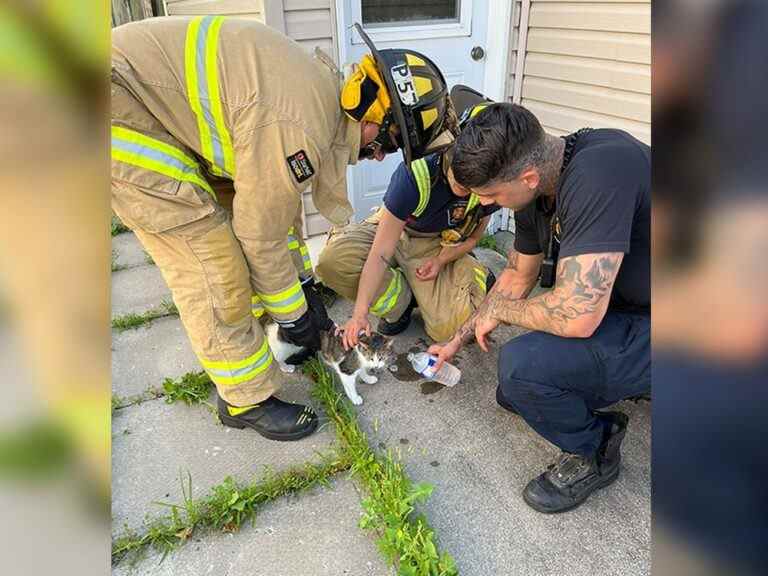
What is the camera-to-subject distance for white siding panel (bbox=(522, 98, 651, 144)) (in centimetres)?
359

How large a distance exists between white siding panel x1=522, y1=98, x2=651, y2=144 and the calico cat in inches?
84.2

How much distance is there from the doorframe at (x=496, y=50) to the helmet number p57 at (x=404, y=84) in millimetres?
1860

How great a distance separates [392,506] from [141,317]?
2.54 meters

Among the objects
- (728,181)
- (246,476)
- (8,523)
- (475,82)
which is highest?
(728,181)

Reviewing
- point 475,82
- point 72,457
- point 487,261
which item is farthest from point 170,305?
point 72,457

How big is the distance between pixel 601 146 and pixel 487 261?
7.94 feet

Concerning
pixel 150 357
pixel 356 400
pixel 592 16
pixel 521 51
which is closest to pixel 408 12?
pixel 521 51

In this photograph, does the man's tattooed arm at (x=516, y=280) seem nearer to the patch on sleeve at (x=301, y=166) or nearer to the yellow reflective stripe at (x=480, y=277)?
the yellow reflective stripe at (x=480, y=277)

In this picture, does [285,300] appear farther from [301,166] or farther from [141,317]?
[141,317]

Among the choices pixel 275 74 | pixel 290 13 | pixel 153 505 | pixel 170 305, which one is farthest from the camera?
pixel 170 305

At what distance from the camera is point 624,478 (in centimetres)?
250

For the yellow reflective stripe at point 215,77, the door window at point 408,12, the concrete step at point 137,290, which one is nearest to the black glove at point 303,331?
the yellow reflective stripe at point 215,77

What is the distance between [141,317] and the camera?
3965 millimetres

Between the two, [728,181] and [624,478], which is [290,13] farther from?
[728,181]
